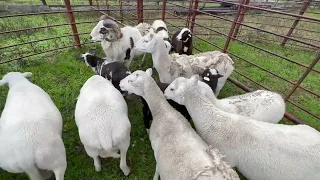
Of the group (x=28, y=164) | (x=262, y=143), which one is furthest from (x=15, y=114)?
(x=262, y=143)

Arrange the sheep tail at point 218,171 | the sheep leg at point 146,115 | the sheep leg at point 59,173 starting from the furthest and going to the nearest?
the sheep leg at point 146,115, the sheep leg at point 59,173, the sheep tail at point 218,171

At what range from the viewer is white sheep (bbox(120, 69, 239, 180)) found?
2055mm

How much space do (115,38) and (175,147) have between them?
3250 mm

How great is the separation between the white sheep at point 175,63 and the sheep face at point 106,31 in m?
0.84

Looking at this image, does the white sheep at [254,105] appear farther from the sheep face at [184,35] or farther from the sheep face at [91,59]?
the sheep face at [184,35]

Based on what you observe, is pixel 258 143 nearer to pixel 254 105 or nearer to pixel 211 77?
pixel 254 105

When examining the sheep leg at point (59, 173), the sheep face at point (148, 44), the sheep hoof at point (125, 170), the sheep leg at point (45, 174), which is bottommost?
the sheep hoof at point (125, 170)

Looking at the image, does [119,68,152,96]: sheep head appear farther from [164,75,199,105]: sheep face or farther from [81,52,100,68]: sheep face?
[81,52,100,68]: sheep face

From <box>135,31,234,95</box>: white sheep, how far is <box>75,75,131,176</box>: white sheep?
55.3 inches

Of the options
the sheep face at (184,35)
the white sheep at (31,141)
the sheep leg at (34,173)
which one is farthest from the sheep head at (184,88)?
the sheep face at (184,35)

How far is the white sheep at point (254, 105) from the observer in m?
3.25

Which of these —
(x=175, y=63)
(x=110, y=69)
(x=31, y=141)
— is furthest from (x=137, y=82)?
(x=31, y=141)

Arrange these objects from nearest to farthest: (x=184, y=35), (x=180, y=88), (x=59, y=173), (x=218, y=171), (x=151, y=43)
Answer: (x=218, y=171) < (x=59, y=173) < (x=180, y=88) < (x=151, y=43) < (x=184, y=35)

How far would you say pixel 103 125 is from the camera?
2.69 m
